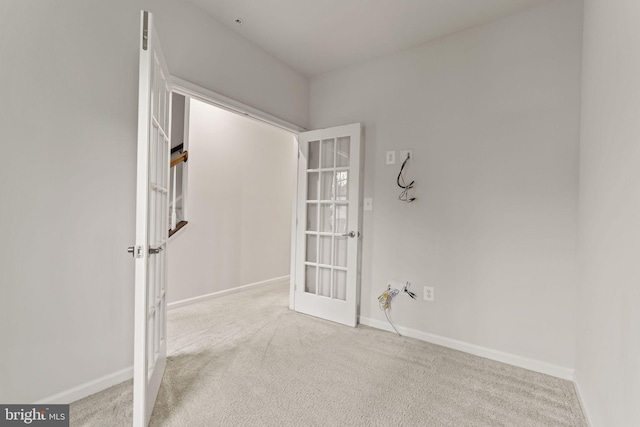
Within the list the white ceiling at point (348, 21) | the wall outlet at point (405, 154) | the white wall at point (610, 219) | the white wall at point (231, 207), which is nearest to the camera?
the white wall at point (610, 219)

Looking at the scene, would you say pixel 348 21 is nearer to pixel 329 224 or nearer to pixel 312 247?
pixel 329 224

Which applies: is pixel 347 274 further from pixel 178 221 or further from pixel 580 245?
pixel 178 221

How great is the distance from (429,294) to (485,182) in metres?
1.04

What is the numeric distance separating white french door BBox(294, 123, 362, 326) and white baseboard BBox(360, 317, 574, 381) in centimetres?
44

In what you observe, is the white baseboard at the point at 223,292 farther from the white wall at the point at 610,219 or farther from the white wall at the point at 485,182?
the white wall at the point at 610,219

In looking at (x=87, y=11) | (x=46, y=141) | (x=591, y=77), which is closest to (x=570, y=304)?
(x=591, y=77)

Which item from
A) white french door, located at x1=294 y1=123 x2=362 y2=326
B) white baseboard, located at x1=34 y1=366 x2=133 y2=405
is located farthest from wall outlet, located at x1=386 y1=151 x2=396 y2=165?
white baseboard, located at x1=34 y1=366 x2=133 y2=405

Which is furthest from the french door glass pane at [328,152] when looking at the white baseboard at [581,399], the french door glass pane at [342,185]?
the white baseboard at [581,399]

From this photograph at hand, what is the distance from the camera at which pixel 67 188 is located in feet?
5.33

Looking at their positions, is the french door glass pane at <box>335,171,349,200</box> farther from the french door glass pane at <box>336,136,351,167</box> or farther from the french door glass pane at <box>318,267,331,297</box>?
the french door glass pane at <box>318,267,331,297</box>

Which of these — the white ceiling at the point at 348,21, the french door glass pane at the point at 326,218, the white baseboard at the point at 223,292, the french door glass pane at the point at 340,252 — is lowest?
the white baseboard at the point at 223,292

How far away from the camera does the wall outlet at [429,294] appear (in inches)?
100

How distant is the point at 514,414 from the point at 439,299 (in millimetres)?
961

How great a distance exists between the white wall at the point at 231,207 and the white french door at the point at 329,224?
1.14 metres
